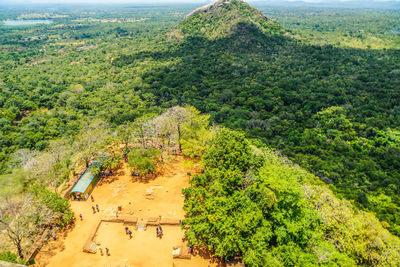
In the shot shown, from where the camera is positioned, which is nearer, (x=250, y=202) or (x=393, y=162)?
(x=250, y=202)

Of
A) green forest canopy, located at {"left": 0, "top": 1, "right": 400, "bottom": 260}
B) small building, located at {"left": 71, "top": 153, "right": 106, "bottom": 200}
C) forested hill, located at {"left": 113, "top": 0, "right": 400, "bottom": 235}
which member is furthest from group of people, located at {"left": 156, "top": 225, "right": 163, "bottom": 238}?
forested hill, located at {"left": 113, "top": 0, "right": 400, "bottom": 235}

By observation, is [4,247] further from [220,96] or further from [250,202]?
[220,96]

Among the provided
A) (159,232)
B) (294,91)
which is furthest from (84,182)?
(294,91)

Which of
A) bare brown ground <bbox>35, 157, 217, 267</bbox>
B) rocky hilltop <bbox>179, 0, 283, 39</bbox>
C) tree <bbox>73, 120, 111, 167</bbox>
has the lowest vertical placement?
bare brown ground <bbox>35, 157, 217, 267</bbox>

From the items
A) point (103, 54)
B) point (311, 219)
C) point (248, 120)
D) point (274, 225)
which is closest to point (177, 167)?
point (274, 225)

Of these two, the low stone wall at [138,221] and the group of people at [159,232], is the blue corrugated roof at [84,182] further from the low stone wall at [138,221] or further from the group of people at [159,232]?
the group of people at [159,232]

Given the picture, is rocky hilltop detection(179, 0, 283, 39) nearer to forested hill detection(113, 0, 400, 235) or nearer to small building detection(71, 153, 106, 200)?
forested hill detection(113, 0, 400, 235)

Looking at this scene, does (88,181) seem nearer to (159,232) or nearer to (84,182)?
(84,182)
